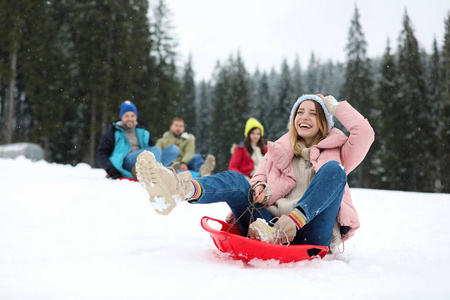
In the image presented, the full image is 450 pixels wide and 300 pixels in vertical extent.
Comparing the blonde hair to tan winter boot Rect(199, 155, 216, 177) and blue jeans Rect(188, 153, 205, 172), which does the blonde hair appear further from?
blue jeans Rect(188, 153, 205, 172)

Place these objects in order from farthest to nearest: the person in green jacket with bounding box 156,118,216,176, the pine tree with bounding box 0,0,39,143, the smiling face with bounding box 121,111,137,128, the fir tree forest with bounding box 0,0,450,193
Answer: the fir tree forest with bounding box 0,0,450,193
the pine tree with bounding box 0,0,39,143
the person in green jacket with bounding box 156,118,216,176
the smiling face with bounding box 121,111,137,128

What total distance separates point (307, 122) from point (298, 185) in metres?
0.41

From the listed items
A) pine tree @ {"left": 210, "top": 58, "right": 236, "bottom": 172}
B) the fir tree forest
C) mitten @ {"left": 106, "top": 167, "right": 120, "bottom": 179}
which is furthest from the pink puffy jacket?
pine tree @ {"left": 210, "top": 58, "right": 236, "bottom": 172}

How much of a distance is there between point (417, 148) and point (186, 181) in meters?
21.7

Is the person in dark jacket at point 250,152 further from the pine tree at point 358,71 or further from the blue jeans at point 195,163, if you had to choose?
the pine tree at point 358,71

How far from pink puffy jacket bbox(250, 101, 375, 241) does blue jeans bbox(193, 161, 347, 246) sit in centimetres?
16

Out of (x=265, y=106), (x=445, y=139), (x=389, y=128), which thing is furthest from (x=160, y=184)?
(x=265, y=106)

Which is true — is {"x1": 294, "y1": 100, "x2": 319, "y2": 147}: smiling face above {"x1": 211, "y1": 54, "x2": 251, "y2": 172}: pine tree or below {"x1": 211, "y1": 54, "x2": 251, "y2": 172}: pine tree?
below

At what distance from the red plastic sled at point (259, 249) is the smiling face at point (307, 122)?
734 mm

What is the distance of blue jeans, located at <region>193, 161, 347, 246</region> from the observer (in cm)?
197

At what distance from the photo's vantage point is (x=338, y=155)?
7.55ft

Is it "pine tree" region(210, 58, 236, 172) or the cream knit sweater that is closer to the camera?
the cream knit sweater

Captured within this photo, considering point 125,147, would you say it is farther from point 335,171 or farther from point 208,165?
point 335,171

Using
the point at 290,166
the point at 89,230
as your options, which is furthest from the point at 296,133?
the point at 89,230
